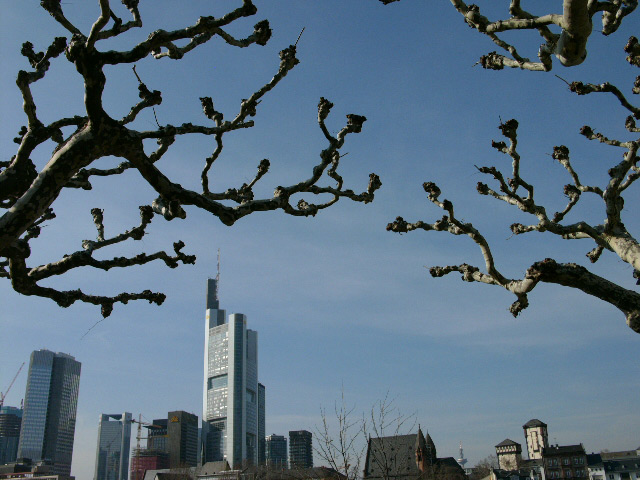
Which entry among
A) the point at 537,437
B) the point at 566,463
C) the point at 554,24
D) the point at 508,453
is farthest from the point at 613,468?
the point at 554,24

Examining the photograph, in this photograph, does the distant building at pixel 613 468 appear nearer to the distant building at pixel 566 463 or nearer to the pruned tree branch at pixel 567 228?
the distant building at pixel 566 463

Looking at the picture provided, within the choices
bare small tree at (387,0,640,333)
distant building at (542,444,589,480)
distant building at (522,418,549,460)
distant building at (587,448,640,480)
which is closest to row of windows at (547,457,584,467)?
distant building at (542,444,589,480)

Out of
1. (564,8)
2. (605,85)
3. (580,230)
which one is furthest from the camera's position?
(605,85)

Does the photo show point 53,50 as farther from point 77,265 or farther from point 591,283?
point 591,283

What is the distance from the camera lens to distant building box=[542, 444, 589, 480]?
4311 inches

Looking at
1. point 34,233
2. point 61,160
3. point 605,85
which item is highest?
point 605,85

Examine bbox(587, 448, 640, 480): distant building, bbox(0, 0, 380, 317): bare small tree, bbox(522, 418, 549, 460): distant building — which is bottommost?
bbox(587, 448, 640, 480): distant building

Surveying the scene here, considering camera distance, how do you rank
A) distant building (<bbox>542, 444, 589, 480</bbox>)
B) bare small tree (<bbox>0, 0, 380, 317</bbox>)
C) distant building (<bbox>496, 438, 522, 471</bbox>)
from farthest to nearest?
distant building (<bbox>496, 438, 522, 471</bbox>), distant building (<bbox>542, 444, 589, 480</bbox>), bare small tree (<bbox>0, 0, 380, 317</bbox>)

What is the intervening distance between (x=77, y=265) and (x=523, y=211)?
8231mm

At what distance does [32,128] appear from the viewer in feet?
24.4

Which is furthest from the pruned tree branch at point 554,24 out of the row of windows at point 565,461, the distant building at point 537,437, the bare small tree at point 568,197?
the distant building at point 537,437

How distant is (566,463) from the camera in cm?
11106

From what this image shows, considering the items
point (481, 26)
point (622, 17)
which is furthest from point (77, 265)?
point (622, 17)

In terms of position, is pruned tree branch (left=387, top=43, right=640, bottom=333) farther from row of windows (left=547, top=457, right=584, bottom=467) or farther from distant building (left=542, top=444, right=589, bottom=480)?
row of windows (left=547, top=457, right=584, bottom=467)
